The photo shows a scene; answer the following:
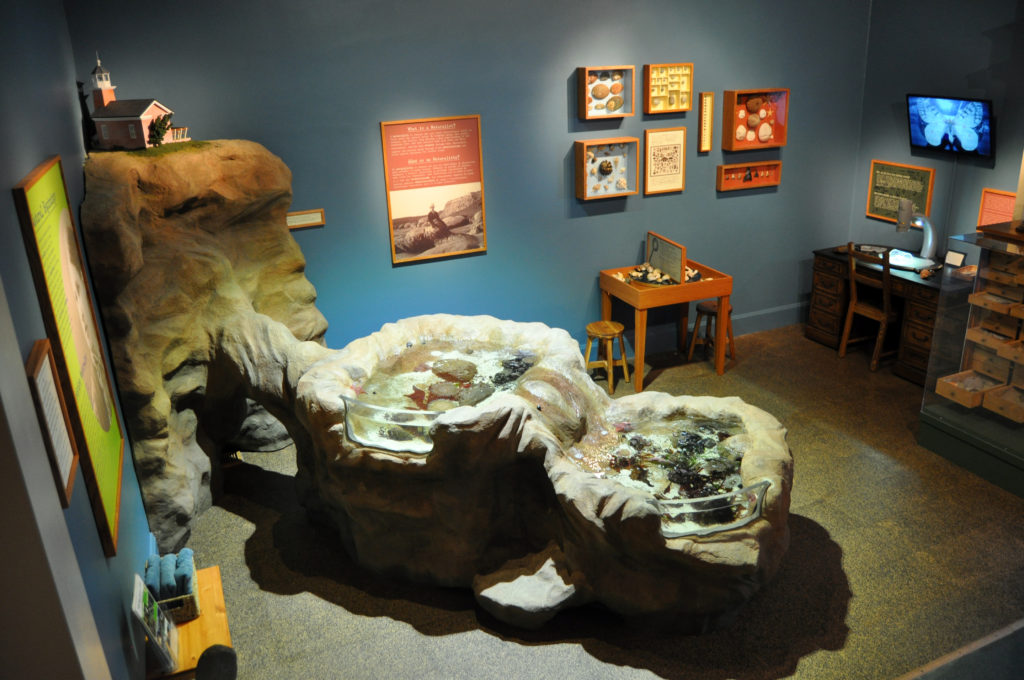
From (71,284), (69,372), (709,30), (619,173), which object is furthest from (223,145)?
(709,30)

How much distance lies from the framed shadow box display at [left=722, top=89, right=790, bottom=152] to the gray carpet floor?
2.87 metres

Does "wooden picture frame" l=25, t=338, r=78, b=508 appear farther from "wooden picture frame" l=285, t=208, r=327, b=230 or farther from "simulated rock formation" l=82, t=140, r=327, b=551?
"wooden picture frame" l=285, t=208, r=327, b=230

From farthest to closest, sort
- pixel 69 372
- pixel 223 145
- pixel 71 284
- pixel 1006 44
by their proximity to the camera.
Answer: pixel 1006 44
pixel 223 145
pixel 71 284
pixel 69 372

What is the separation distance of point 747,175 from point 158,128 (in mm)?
4986

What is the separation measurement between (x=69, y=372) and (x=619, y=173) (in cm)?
483

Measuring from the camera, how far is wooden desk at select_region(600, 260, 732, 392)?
6.42 metres

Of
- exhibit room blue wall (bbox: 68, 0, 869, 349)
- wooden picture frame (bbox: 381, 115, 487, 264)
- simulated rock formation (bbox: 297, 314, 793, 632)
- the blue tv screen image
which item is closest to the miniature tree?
exhibit room blue wall (bbox: 68, 0, 869, 349)

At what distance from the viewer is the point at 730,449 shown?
4383 millimetres

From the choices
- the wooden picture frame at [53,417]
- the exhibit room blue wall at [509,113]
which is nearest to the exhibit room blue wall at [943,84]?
the exhibit room blue wall at [509,113]

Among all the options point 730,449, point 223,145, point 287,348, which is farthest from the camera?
point 223,145

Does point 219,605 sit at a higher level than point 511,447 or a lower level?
lower

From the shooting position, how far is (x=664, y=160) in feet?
22.5

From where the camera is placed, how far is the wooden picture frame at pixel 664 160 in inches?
265

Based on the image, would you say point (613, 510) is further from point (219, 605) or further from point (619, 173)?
point (619, 173)
